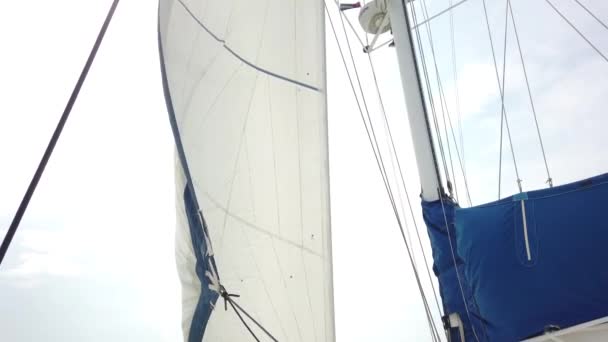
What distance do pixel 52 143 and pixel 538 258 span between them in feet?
7.64

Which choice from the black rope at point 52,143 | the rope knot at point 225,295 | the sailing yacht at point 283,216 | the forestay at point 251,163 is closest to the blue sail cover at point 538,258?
the sailing yacht at point 283,216

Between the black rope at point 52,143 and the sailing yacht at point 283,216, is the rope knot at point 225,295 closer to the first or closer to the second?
the sailing yacht at point 283,216

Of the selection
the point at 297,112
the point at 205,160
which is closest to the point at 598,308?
the point at 297,112

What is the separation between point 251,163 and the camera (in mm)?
1990

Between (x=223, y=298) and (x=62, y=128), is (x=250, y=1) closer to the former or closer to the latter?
(x=62, y=128)

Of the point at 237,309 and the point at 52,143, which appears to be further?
the point at 237,309

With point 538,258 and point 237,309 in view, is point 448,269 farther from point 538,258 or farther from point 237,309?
point 237,309

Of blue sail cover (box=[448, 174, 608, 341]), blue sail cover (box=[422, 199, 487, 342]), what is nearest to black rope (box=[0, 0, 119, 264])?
blue sail cover (box=[448, 174, 608, 341])

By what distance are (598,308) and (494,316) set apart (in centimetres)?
49

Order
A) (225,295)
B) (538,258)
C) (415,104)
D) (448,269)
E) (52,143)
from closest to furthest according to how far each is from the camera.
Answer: (52,143), (225,295), (538,258), (448,269), (415,104)

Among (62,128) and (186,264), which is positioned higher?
(62,128)

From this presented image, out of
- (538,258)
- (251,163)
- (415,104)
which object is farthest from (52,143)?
(415,104)

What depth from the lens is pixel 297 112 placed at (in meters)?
2.13

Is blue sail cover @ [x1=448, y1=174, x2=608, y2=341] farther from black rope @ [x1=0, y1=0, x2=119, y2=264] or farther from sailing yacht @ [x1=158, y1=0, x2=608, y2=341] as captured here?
black rope @ [x1=0, y1=0, x2=119, y2=264]
